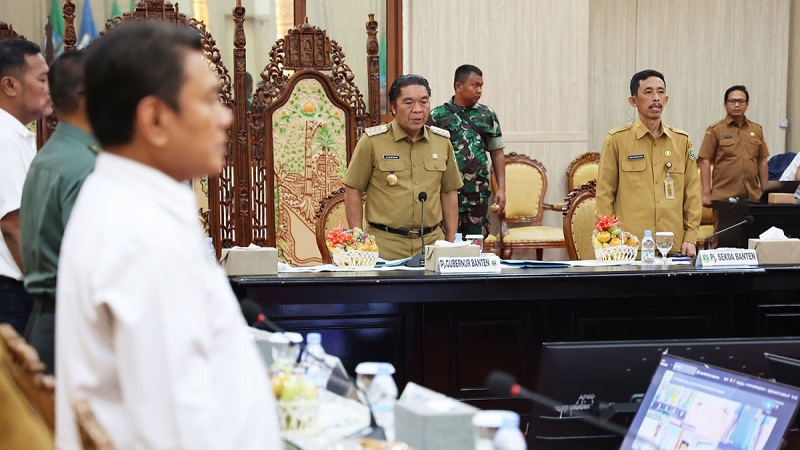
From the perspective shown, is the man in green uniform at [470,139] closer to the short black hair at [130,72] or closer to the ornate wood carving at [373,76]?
the ornate wood carving at [373,76]

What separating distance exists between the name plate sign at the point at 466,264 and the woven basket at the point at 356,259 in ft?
1.10

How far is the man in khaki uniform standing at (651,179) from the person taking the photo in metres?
4.84

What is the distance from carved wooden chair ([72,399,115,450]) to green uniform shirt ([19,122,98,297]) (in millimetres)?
1068

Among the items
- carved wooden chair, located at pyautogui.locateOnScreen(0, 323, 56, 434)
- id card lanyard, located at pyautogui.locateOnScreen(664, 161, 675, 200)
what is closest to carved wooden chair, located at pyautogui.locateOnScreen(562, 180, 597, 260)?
id card lanyard, located at pyautogui.locateOnScreen(664, 161, 675, 200)

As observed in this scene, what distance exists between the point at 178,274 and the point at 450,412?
68 centimetres

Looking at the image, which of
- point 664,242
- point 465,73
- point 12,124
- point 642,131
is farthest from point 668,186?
point 12,124

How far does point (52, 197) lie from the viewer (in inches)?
86.8

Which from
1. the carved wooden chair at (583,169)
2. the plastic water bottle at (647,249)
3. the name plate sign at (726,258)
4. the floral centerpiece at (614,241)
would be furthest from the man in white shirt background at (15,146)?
the carved wooden chair at (583,169)

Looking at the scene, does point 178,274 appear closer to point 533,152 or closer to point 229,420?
point 229,420

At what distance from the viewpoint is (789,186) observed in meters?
7.27

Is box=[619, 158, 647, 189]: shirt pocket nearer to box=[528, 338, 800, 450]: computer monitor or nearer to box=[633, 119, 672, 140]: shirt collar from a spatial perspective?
box=[633, 119, 672, 140]: shirt collar

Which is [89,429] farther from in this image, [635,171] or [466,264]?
[635,171]

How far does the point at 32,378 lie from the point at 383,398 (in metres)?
0.67

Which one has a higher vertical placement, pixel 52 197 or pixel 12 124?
pixel 12 124
